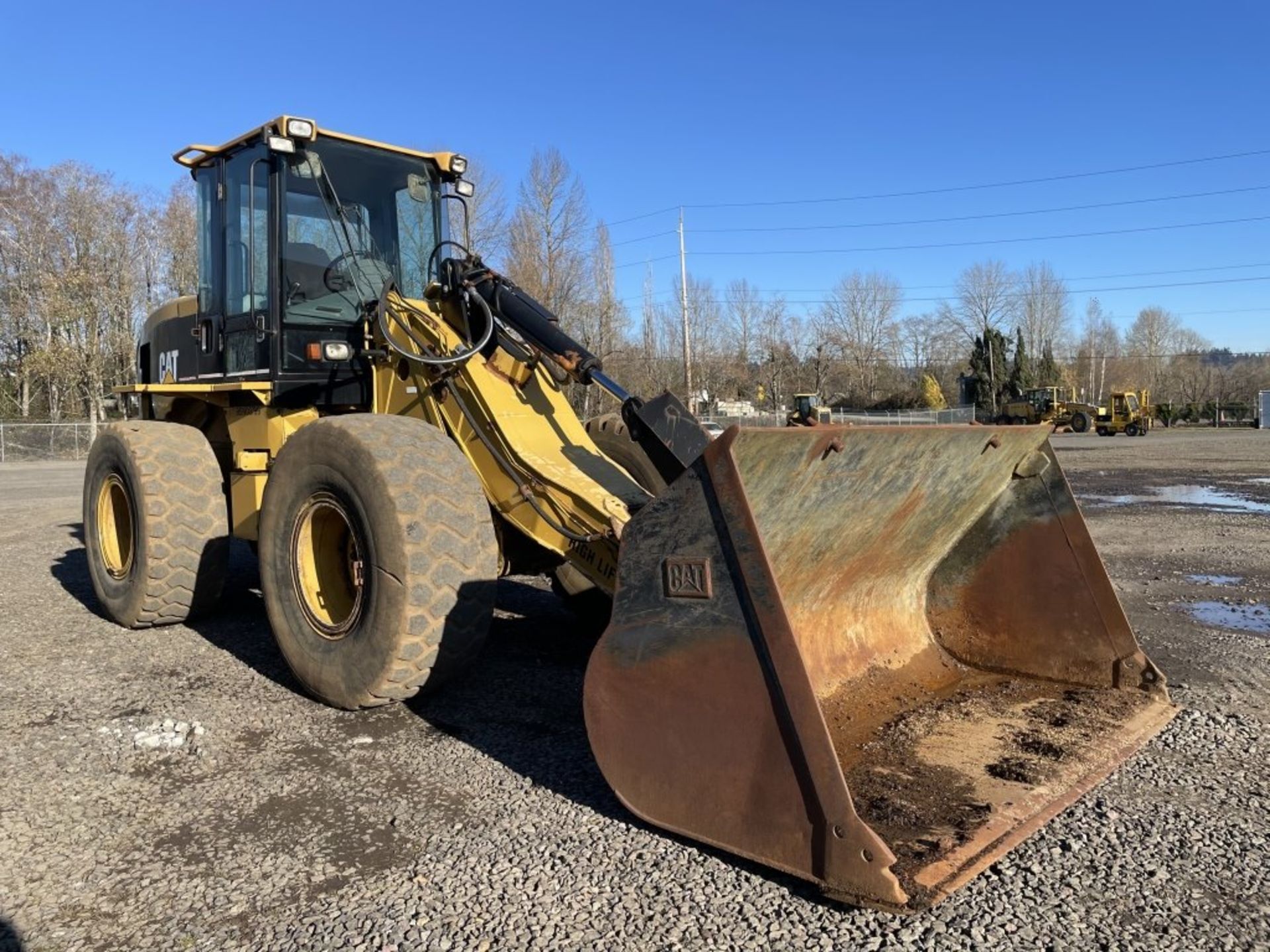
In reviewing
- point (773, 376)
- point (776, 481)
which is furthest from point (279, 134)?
point (773, 376)

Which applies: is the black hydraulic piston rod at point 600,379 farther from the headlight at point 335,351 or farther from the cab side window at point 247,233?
the cab side window at point 247,233

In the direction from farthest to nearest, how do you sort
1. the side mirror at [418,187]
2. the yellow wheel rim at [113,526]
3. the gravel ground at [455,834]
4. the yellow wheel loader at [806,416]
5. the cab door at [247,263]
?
the yellow wheel rim at [113,526] → the side mirror at [418,187] → the cab door at [247,263] → the yellow wheel loader at [806,416] → the gravel ground at [455,834]

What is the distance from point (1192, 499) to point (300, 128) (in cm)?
1432

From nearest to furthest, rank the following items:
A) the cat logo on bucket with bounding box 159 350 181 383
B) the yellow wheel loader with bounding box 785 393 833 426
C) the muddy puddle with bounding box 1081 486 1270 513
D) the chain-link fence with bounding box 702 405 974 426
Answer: the yellow wheel loader with bounding box 785 393 833 426
the cat logo on bucket with bounding box 159 350 181 383
the muddy puddle with bounding box 1081 486 1270 513
the chain-link fence with bounding box 702 405 974 426

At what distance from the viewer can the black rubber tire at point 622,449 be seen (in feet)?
17.8

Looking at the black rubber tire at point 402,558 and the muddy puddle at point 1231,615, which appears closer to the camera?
the black rubber tire at point 402,558

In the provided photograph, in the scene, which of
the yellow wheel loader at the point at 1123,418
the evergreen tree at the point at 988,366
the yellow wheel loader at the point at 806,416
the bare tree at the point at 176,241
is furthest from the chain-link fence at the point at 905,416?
the bare tree at the point at 176,241

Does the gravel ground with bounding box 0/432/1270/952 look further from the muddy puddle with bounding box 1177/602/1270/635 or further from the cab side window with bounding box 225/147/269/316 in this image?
the cab side window with bounding box 225/147/269/316

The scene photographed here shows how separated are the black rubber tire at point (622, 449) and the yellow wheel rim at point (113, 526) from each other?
3.34 metres

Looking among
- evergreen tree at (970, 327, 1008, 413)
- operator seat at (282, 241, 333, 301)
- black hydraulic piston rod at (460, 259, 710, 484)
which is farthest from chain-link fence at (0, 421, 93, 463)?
evergreen tree at (970, 327, 1008, 413)

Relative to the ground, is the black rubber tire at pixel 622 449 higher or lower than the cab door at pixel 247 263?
lower

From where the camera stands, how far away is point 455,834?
3141 millimetres

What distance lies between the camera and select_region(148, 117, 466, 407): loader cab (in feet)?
18.0

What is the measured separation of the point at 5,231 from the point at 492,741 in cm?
4556
